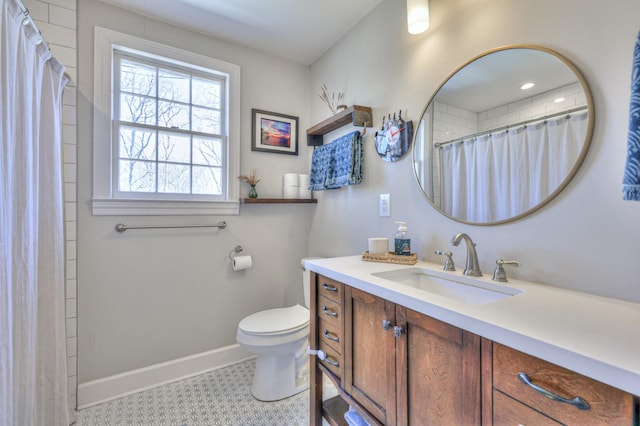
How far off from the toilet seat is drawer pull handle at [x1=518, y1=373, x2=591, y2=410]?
4.50ft

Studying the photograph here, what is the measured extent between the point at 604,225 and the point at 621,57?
544 mm

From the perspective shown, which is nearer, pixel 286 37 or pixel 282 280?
pixel 286 37

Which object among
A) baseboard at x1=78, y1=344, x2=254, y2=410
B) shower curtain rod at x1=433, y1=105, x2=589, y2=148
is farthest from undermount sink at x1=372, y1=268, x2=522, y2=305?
baseboard at x1=78, y1=344, x2=254, y2=410

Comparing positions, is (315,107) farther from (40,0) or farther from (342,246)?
(40,0)

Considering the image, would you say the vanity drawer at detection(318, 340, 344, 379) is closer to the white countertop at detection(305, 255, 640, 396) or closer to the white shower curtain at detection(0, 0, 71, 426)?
the white countertop at detection(305, 255, 640, 396)

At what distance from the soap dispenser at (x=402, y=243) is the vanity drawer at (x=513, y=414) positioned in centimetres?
84

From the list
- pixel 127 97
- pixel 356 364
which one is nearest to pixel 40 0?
pixel 127 97

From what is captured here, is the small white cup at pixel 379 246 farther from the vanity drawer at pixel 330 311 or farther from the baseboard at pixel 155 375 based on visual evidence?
the baseboard at pixel 155 375

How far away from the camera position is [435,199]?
4.88 feet

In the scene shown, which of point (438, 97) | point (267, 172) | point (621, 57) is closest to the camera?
point (621, 57)

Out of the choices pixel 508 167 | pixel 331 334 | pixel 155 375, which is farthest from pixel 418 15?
pixel 155 375

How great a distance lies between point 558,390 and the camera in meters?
0.61

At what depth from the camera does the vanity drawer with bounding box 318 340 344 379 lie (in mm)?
1312

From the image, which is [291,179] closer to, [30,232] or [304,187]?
[304,187]
